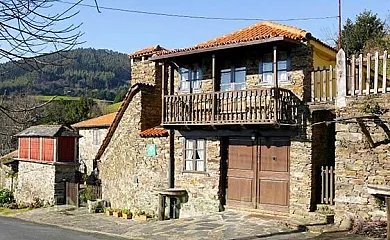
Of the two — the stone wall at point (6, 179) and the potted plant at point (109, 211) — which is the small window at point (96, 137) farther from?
the potted plant at point (109, 211)

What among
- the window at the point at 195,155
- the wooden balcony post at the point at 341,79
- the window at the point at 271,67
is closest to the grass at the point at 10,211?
the window at the point at 195,155

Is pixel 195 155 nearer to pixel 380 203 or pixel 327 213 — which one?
pixel 327 213

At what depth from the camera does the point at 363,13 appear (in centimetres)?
3125

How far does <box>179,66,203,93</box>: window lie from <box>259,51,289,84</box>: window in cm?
269

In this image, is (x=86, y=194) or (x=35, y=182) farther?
(x=35, y=182)

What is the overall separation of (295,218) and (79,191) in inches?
468

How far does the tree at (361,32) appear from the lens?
30.6 meters

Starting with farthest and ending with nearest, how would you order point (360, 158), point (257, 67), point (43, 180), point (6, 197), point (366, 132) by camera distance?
point (6, 197)
point (43, 180)
point (257, 67)
point (360, 158)
point (366, 132)

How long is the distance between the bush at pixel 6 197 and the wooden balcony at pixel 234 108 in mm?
14815

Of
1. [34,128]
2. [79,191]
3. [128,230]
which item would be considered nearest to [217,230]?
[128,230]

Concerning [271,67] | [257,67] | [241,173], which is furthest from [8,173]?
[271,67]

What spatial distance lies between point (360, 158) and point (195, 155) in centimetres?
650

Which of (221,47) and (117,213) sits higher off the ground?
(221,47)

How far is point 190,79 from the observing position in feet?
61.4
